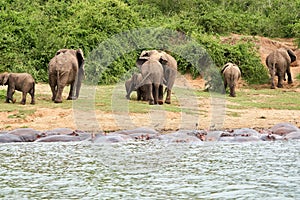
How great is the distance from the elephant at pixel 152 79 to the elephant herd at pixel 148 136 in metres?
3.47

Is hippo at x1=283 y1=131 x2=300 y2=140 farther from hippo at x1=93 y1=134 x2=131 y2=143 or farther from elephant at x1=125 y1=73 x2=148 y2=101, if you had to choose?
elephant at x1=125 y1=73 x2=148 y2=101

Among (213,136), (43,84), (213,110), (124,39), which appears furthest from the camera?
(124,39)

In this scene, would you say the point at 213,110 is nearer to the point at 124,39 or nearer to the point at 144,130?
the point at 144,130

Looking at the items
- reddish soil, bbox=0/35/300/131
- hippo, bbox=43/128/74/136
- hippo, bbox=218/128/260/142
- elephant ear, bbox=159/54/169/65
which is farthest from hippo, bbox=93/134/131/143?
elephant ear, bbox=159/54/169/65

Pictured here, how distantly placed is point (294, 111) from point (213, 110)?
2.42 m

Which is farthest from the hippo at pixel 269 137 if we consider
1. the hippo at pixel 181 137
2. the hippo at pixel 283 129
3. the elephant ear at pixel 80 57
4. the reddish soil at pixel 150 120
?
the elephant ear at pixel 80 57

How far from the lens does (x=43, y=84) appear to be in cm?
2353

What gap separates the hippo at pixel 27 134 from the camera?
15.9 metres

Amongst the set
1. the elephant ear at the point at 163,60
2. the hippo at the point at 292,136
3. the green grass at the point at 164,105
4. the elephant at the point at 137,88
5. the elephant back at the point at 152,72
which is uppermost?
the elephant ear at the point at 163,60

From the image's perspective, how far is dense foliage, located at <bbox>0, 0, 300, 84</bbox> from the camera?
25.3 metres

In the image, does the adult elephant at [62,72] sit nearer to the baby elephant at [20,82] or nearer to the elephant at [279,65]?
the baby elephant at [20,82]

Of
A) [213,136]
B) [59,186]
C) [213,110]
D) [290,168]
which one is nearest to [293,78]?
[213,110]

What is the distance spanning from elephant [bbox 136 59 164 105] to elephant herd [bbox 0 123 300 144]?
3.47 metres

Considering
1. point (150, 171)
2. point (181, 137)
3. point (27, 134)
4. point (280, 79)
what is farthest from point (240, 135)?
point (280, 79)
